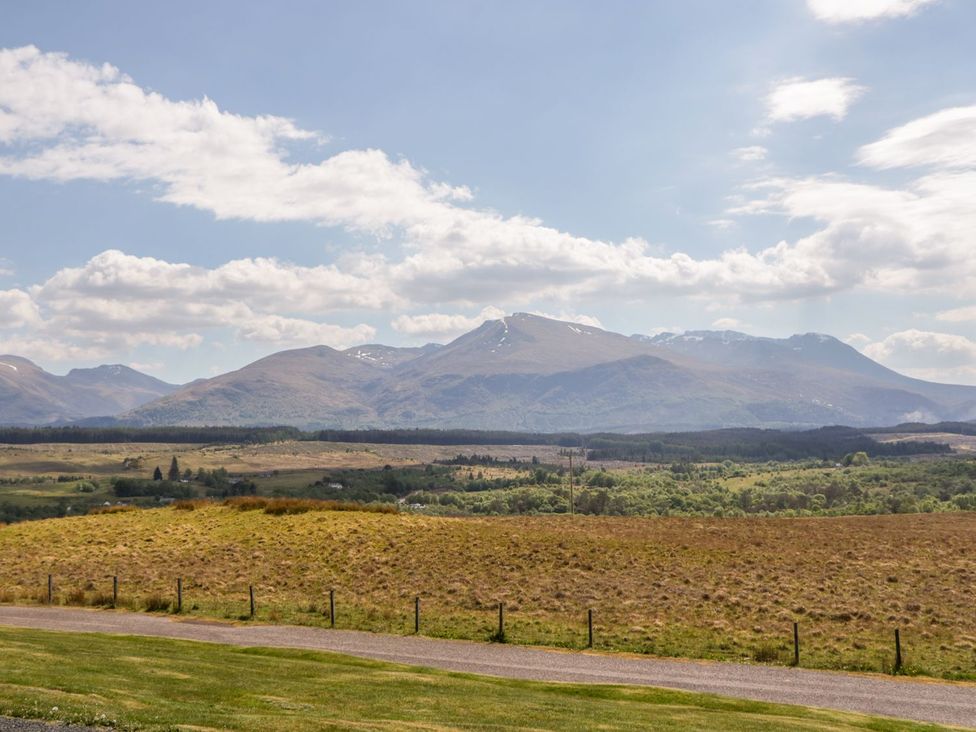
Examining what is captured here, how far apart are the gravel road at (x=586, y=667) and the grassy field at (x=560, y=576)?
2536mm

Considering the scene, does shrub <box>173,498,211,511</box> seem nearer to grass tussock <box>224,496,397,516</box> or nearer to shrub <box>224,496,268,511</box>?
grass tussock <box>224,496,397,516</box>

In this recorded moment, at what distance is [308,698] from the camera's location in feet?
86.1

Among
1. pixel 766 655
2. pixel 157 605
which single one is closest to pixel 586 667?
pixel 766 655

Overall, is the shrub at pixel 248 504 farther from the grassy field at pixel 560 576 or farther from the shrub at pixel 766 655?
the shrub at pixel 766 655

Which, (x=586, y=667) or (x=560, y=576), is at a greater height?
(x=586, y=667)

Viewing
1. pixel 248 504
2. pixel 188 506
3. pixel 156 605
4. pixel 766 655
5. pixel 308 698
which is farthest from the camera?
pixel 188 506

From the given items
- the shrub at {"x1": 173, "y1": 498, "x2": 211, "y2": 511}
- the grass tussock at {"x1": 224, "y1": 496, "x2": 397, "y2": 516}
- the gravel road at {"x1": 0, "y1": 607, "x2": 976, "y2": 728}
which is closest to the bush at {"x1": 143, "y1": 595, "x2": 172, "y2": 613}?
the gravel road at {"x1": 0, "y1": 607, "x2": 976, "y2": 728}

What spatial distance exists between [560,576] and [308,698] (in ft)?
124

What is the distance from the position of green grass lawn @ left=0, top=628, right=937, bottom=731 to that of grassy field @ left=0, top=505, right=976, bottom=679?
11.6m

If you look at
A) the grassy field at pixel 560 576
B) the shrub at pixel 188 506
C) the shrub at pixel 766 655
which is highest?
the shrub at pixel 188 506

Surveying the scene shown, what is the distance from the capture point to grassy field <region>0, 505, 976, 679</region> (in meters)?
44.9

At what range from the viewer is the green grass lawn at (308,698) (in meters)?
20.9

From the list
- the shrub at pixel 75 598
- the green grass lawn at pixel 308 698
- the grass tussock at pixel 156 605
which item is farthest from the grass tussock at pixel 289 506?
the green grass lawn at pixel 308 698

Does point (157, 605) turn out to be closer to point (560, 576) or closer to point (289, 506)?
point (560, 576)
